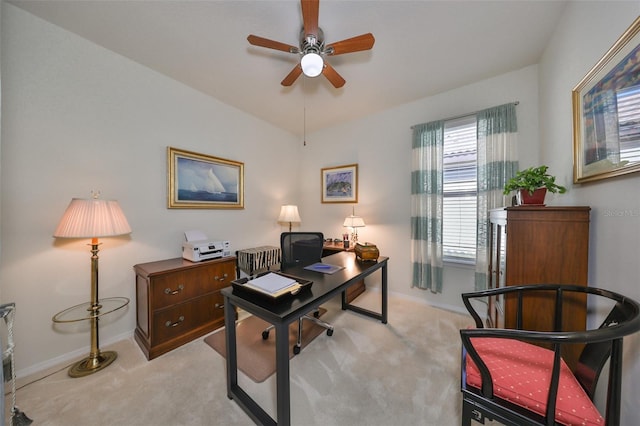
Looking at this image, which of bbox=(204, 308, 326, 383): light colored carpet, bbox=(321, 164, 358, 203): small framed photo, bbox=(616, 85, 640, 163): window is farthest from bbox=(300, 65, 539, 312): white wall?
bbox=(204, 308, 326, 383): light colored carpet

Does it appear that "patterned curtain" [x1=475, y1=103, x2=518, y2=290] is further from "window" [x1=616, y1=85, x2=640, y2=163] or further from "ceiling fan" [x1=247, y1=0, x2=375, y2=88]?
"ceiling fan" [x1=247, y1=0, x2=375, y2=88]

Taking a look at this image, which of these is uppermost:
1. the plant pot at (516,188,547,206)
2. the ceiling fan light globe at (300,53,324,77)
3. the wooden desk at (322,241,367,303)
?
the ceiling fan light globe at (300,53,324,77)

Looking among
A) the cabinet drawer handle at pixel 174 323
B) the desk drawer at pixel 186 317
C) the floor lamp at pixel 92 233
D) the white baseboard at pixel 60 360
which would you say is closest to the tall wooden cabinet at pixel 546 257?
the desk drawer at pixel 186 317

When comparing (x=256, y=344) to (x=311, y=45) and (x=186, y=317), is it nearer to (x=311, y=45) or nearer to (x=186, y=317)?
(x=186, y=317)

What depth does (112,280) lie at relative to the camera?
6.61ft

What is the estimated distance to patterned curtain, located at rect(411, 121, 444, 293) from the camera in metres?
2.69

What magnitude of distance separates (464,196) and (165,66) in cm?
366

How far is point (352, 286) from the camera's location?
302 centimetres

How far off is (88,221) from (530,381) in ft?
9.16

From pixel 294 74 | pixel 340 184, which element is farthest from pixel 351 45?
pixel 340 184

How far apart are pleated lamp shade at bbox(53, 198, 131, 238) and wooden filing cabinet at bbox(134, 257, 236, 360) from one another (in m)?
0.49

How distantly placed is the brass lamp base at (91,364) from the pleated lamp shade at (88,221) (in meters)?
1.07

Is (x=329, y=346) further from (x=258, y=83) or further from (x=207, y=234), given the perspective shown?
(x=258, y=83)

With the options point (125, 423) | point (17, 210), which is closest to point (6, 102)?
point (17, 210)
